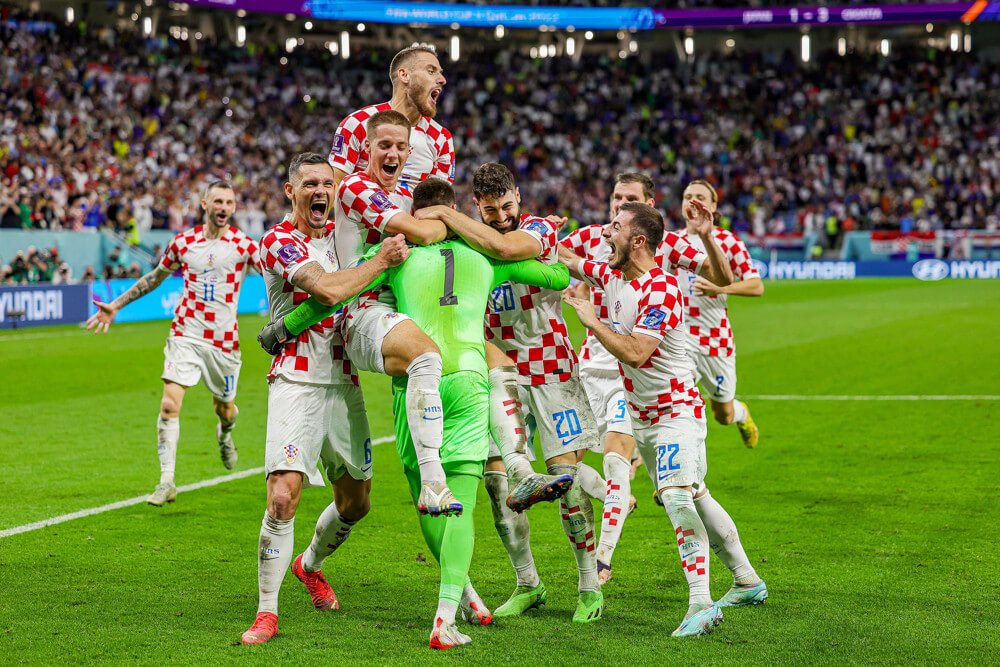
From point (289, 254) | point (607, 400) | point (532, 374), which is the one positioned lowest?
point (607, 400)

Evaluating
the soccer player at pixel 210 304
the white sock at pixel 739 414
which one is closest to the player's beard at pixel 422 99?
the soccer player at pixel 210 304

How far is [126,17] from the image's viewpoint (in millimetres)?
40844

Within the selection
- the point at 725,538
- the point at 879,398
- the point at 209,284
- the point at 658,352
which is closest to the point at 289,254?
the point at 658,352

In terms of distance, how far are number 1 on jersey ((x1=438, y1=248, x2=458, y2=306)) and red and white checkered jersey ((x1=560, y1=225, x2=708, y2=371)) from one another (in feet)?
5.56

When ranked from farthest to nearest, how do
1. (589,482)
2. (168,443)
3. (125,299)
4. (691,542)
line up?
(125,299)
(168,443)
(589,482)
(691,542)

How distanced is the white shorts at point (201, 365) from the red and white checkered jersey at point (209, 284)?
2.7 inches

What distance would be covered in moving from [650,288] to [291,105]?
1540 inches

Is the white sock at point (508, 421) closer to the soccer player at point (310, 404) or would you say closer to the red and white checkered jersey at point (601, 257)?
the soccer player at point (310, 404)

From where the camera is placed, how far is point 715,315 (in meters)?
8.81

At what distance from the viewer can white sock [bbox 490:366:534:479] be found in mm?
5469

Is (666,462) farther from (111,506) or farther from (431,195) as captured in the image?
(111,506)

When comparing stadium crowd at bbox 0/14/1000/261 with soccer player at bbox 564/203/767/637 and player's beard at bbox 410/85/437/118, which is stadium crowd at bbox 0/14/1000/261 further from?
soccer player at bbox 564/203/767/637

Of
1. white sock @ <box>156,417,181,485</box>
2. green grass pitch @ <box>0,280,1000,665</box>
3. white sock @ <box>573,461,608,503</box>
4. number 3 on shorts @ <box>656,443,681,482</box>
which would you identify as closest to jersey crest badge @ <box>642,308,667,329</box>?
number 3 on shorts @ <box>656,443,681,482</box>

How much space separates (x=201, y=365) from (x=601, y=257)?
3825mm
